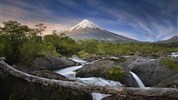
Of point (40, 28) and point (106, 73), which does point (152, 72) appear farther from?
point (40, 28)

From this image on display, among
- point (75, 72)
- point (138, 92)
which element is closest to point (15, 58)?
point (75, 72)

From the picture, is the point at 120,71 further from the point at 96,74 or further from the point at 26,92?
the point at 26,92

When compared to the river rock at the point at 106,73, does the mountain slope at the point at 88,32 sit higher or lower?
higher

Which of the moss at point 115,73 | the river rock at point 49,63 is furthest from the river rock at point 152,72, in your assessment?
the river rock at point 49,63

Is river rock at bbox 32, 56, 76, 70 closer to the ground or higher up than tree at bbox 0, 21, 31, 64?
closer to the ground

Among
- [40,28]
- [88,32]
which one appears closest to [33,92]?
[40,28]

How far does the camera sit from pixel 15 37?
1209 cm

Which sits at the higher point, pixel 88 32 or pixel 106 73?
pixel 88 32

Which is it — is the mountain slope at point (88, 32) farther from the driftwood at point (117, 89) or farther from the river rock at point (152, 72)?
the driftwood at point (117, 89)

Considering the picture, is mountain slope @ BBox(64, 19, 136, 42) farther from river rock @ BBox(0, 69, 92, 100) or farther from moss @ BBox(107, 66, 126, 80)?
river rock @ BBox(0, 69, 92, 100)

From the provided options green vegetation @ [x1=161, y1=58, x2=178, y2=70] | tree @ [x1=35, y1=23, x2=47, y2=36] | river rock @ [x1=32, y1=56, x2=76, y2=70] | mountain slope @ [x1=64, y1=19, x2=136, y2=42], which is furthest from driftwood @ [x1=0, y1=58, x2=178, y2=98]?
mountain slope @ [x1=64, y1=19, x2=136, y2=42]

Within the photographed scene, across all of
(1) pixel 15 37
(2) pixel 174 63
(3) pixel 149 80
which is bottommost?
(3) pixel 149 80

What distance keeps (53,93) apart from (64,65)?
7.63m

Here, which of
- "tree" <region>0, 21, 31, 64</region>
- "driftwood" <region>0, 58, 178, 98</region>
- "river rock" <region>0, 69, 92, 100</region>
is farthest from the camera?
"tree" <region>0, 21, 31, 64</region>
